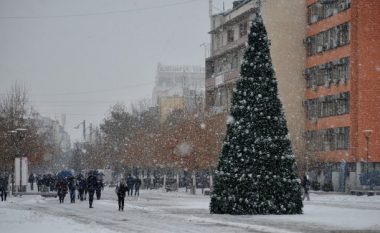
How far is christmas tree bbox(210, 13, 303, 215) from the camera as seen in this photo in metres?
30.3

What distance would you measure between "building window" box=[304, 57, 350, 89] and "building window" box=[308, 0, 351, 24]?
13.6 ft

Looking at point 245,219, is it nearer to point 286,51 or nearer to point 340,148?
point 340,148

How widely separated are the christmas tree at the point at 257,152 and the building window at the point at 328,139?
35830 millimetres

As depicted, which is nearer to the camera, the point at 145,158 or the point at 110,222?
the point at 110,222

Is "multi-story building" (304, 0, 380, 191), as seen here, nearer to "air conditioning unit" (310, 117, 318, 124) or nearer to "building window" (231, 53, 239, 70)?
Result: "air conditioning unit" (310, 117, 318, 124)

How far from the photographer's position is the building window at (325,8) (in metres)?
67.4

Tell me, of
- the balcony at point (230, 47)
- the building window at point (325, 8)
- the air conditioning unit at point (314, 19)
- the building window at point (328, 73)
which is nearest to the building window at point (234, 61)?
the balcony at point (230, 47)

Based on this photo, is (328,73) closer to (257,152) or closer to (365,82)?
(365,82)

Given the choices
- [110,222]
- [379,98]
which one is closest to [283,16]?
[379,98]

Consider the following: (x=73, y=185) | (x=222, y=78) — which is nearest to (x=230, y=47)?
(x=222, y=78)

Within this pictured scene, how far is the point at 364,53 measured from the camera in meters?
65.1

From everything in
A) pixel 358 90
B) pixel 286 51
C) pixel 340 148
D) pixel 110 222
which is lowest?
pixel 110 222

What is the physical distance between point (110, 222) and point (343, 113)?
4396cm

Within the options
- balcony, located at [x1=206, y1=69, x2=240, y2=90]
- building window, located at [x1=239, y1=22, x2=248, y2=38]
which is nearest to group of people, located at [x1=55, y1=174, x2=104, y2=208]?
balcony, located at [x1=206, y1=69, x2=240, y2=90]
